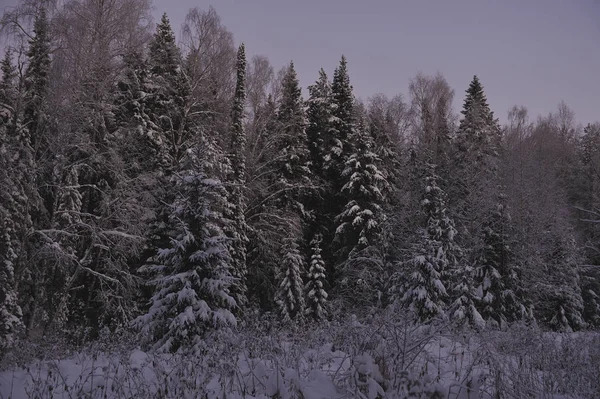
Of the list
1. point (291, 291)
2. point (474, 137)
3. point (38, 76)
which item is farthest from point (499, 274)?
point (38, 76)

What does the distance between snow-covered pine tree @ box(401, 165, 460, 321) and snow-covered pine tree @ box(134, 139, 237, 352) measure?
24.4 feet

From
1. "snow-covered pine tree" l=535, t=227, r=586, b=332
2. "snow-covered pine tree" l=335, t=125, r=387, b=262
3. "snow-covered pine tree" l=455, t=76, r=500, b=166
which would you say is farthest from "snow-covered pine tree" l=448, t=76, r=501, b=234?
"snow-covered pine tree" l=535, t=227, r=586, b=332

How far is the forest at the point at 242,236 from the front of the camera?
5.65 meters

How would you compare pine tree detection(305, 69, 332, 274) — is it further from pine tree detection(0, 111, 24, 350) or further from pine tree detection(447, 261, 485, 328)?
pine tree detection(0, 111, 24, 350)

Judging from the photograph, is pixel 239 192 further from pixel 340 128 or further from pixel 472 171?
pixel 472 171

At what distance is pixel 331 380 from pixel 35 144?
48.3 ft

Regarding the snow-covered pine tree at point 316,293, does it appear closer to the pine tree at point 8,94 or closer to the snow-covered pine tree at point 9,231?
the snow-covered pine tree at point 9,231

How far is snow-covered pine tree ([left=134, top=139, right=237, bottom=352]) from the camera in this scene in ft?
31.6

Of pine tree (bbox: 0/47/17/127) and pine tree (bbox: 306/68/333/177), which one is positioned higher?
pine tree (bbox: 306/68/333/177)

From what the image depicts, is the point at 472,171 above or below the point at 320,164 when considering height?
below

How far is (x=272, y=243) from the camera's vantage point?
2320 cm

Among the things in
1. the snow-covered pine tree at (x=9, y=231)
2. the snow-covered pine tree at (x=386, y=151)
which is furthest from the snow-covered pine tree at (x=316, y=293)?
the snow-covered pine tree at (x=9, y=231)

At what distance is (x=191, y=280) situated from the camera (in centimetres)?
1022

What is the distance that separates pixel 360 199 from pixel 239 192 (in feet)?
22.5
